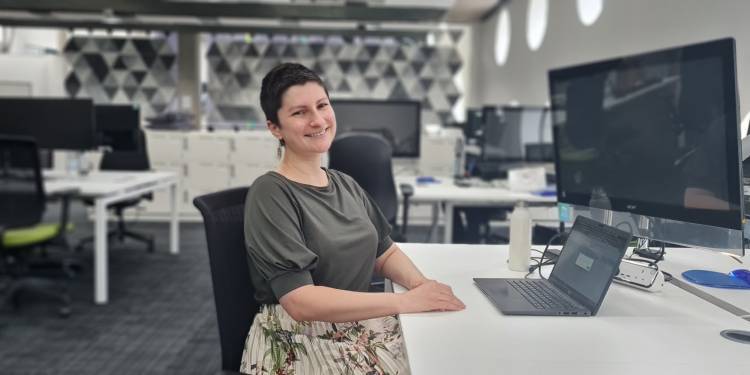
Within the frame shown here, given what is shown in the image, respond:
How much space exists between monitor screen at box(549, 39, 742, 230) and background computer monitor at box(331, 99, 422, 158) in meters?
2.26

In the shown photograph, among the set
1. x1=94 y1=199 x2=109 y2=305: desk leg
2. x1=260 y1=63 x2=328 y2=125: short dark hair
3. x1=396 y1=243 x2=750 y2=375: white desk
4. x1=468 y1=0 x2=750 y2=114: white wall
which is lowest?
x1=94 y1=199 x2=109 y2=305: desk leg

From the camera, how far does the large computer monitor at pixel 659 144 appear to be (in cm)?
125

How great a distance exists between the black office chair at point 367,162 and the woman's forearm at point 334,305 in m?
1.86

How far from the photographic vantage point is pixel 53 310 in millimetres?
3473

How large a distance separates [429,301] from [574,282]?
1.16 ft

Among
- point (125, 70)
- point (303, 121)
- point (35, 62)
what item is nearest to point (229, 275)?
point (303, 121)

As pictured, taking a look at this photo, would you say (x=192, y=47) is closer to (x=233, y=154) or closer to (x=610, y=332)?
(x=233, y=154)

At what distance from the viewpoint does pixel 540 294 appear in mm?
1336

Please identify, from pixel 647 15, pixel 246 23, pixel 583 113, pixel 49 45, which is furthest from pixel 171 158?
pixel 583 113

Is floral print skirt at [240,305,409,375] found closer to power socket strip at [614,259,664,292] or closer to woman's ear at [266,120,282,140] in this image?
woman's ear at [266,120,282,140]

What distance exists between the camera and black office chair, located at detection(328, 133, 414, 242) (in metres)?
3.16

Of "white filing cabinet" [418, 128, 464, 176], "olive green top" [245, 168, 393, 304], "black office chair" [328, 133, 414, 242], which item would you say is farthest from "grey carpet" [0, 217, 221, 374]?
"white filing cabinet" [418, 128, 464, 176]

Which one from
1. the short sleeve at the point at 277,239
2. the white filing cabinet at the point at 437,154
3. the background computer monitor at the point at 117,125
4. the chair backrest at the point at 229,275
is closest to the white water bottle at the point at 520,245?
the short sleeve at the point at 277,239

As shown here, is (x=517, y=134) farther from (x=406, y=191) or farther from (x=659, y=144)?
(x=659, y=144)
